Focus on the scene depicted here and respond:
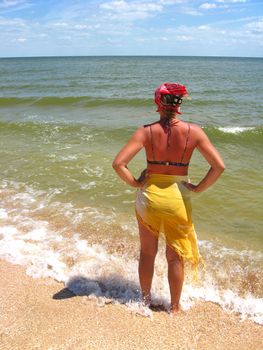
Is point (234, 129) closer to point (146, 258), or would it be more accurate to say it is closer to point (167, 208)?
point (146, 258)

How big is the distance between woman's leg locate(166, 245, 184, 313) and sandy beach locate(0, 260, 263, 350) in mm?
145

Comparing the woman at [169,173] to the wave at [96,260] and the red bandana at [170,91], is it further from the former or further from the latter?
the wave at [96,260]

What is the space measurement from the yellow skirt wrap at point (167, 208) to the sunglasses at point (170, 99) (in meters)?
0.60

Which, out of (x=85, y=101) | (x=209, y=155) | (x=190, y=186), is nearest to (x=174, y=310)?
(x=190, y=186)

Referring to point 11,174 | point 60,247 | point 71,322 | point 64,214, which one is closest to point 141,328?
point 71,322

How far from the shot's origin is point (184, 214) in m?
3.07

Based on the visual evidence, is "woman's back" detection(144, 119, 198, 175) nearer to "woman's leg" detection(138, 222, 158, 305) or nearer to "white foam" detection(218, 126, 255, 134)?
"woman's leg" detection(138, 222, 158, 305)

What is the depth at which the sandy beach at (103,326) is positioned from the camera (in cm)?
315

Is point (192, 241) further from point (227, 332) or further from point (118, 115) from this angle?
point (118, 115)

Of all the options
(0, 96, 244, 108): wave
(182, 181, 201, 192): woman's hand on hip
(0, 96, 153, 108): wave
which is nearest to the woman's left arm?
(182, 181, 201, 192): woman's hand on hip

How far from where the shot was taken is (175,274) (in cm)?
335

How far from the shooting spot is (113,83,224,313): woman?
290 cm

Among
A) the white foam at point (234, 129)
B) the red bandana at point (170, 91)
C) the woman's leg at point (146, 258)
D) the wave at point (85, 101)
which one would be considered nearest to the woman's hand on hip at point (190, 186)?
the woman's leg at point (146, 258)

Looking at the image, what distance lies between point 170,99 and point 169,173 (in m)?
0.60
